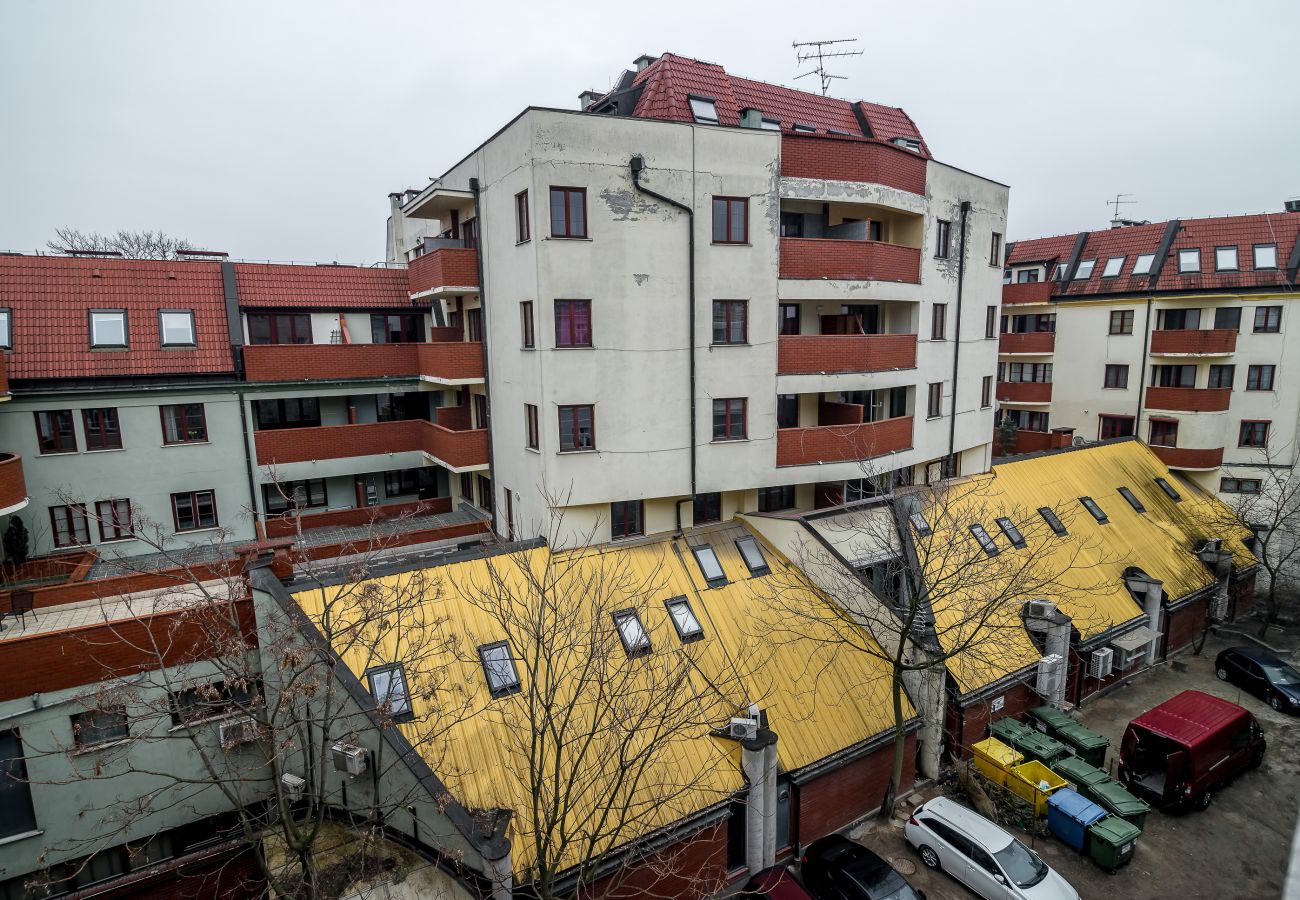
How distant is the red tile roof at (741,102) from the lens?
70.8 feet

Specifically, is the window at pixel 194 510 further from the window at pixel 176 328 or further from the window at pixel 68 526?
the window at pixel 176 328

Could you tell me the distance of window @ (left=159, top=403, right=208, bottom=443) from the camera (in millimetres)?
22203

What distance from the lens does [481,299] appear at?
22.5 m

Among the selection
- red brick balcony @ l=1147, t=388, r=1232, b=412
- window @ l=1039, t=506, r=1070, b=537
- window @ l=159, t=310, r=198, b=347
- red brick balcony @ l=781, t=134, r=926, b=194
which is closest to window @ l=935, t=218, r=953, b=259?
red brick balcony @ l=781, t=134, r=926, b=194

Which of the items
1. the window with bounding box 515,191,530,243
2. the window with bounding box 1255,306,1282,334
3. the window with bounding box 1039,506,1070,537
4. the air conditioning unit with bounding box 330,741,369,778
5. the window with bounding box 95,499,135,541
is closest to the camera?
the air conditioning unit with bounding box 330,741,369,778

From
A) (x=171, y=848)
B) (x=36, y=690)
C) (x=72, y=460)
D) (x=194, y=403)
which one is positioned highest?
(x=194, y=403)

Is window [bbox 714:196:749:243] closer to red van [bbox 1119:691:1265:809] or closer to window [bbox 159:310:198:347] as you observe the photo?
red van [bbox 1119:691:1265:809]

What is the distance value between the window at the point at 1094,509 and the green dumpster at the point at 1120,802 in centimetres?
1273

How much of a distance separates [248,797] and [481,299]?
15106 millimetres

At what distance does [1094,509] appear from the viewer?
2767cm

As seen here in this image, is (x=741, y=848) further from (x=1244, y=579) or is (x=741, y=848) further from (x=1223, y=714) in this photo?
(x=1244, y=579)

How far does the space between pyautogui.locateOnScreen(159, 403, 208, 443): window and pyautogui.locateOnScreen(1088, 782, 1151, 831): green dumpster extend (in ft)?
92.3

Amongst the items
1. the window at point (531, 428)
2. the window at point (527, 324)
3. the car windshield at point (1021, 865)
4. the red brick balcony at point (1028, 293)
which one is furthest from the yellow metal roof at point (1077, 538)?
the window at point (527, 324)

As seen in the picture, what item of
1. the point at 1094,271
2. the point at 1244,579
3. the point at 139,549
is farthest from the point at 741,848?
the point at 1094,271
